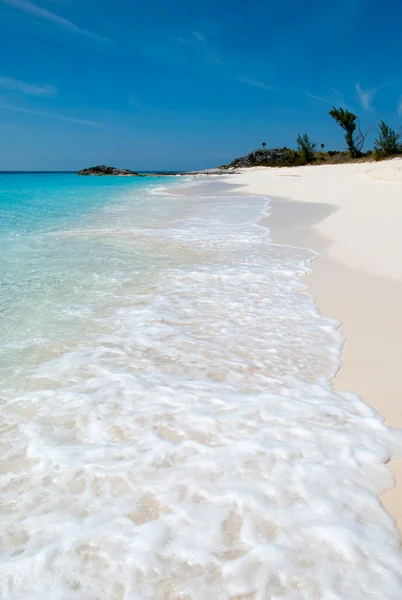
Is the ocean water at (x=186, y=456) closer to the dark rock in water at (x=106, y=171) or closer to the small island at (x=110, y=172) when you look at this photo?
the small island at (x=110, y=172)

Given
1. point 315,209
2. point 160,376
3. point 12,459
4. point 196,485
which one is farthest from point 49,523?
point 315,209

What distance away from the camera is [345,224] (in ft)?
34.4

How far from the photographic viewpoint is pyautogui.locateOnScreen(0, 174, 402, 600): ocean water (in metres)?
1.77

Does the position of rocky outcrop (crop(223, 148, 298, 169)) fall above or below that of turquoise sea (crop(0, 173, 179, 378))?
above

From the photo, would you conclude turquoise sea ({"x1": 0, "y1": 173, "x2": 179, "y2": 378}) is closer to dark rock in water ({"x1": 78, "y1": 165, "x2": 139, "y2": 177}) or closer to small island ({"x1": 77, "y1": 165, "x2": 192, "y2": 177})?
small island ({"x1": 77, "y1": 165, "x2": 192, "y2": 177})

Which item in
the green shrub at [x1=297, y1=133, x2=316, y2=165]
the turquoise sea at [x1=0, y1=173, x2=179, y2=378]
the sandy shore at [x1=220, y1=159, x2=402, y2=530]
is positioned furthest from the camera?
the green shrub at [x1=297, y1=133, x2=316, y2=165]

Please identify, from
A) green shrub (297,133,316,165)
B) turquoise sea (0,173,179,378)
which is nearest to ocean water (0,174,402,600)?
turquoise sea (0,173,179,378)

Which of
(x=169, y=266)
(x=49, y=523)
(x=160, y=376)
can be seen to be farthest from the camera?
(x=169, y=266)

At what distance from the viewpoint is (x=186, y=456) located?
8.07 ft

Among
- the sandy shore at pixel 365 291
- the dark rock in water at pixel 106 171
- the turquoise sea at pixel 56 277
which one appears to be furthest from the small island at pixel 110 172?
the sandy shore at pixel 365 291

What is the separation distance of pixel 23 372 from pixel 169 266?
151 inches

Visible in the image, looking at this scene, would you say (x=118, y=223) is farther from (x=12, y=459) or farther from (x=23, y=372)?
(x=12, y=459)

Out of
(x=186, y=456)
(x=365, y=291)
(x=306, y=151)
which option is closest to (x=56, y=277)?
(x=365, y=291)

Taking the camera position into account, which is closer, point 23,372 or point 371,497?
point 371,497
